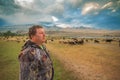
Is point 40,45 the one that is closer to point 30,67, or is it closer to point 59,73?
point 30,67

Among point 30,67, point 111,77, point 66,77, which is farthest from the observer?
point 111,77

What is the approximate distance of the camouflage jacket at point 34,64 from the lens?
2.52 meters

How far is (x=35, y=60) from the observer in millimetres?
2535

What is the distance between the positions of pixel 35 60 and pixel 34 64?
5cm

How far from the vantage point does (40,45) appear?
2723mm

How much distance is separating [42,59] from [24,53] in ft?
0.75

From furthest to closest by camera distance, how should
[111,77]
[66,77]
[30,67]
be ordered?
[111,77] < [66,77] < [30,67]

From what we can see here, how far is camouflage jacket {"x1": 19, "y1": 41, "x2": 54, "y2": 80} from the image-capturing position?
2.52 metres

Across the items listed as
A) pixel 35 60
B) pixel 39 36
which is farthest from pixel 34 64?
pixel 39 36

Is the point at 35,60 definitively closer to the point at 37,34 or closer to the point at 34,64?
the point at 34,64

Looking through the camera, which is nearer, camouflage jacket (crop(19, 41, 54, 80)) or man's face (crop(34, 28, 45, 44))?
camouflage jacket (crop(19, 41, 54, 80))

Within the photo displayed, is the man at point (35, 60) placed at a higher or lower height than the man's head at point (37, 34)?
lower

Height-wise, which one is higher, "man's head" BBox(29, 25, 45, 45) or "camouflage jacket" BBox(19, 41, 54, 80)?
"man's head" BBox(29, 25, 45, 45)

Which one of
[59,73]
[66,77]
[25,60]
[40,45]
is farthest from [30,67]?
[59,73]
